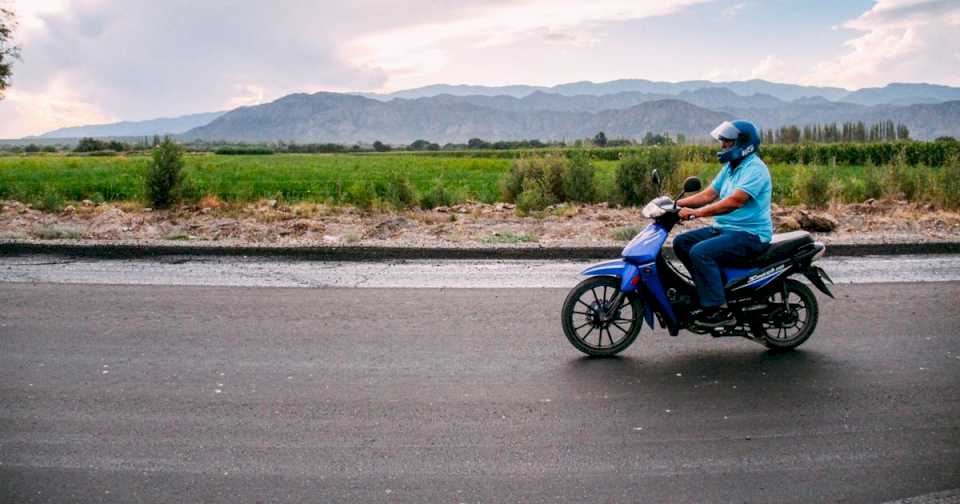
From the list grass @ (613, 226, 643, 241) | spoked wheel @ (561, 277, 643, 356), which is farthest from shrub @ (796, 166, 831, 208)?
spoked wheel @ (561, 277, 643, 356)

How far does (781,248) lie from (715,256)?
24.9 inches

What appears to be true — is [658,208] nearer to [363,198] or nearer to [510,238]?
[510,238]

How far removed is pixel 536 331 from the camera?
821cm

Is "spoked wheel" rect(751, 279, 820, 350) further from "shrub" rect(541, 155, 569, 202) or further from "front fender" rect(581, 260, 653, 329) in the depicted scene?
"shrub" rect(541, 155, 569, 202)

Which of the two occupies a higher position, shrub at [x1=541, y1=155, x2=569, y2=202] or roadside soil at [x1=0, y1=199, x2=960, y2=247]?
shrub at [x1=541, y1=155, x2=569, y2=202]

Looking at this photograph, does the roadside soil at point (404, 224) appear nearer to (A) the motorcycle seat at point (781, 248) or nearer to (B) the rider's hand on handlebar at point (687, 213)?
(A) the motorcycle seat at point (781, 248)

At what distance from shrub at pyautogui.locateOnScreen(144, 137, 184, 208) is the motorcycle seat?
1480 centimetres

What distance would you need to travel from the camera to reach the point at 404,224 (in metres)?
16.9

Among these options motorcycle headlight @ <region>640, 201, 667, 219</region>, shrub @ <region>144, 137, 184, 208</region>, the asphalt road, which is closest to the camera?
the asphalt road

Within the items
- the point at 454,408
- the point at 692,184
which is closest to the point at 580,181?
the point at 692,184

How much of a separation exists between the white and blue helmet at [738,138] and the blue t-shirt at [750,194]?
0.28ft

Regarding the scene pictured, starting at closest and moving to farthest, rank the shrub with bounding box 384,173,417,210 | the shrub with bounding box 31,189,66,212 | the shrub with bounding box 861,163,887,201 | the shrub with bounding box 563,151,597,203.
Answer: the shrub with bounding box 31,189,66,212, the shrub with bounding box 384,173,417,210, the shrub with bounding box 861,163,887,201, the shrub with bounding box 563,151,597,203

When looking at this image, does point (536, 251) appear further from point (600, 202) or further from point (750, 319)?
point (600, 202)

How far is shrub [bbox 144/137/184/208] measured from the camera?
62.0 ft
